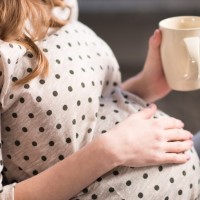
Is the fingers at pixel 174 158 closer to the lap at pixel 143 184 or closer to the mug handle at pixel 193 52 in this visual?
the lap at pixel 143 184

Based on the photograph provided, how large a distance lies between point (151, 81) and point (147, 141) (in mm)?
260

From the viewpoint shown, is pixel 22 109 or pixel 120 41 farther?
pixel 120 41

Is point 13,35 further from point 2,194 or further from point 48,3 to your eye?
point 2,194

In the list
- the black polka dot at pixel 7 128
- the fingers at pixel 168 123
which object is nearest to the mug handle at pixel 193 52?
the fingers at pixel 168 123

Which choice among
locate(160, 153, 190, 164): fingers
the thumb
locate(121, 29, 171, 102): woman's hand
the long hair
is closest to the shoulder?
the long hair

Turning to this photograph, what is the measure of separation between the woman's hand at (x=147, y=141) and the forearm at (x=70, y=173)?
0.02 metres

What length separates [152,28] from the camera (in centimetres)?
202

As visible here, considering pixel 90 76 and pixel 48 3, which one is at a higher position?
pixel 48 3

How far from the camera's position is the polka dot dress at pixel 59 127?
76 cm

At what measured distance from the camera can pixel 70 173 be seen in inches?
29.3

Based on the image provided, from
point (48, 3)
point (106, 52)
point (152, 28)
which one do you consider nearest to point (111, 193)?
point (106, 52)

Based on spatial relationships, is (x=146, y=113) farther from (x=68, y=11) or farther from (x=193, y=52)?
(x=68, y=11)

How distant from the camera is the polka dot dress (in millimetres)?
761

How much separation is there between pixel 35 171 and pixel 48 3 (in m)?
0.36
